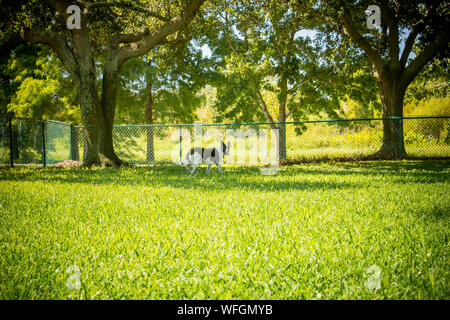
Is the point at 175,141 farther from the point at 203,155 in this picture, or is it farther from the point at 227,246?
the point at 227,246

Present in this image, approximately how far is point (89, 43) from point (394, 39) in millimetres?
13309

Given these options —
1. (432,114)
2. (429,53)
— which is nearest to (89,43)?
(429,53)

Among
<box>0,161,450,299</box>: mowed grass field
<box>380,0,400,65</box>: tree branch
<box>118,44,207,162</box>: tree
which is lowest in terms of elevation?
<box>0,161,450,299</box>: mowed grass field

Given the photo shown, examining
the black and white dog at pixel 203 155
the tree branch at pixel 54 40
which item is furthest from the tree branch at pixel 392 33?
the tree branch at pixel 54 40

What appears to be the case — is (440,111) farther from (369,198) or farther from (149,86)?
(369,198)

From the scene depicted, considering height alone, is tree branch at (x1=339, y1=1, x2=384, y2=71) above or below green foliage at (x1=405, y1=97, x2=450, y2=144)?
above

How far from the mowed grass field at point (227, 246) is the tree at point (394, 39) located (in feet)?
30.5

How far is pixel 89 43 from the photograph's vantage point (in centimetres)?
Result: 1135

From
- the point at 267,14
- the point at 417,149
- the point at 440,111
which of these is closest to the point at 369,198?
the point at 267,14

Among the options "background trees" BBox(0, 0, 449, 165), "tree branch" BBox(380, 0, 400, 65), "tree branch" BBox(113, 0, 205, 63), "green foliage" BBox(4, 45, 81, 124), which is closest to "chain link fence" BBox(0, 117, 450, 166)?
"background trees" BBox(0, 0, 449, 165)

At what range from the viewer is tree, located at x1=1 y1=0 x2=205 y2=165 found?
10.8 m

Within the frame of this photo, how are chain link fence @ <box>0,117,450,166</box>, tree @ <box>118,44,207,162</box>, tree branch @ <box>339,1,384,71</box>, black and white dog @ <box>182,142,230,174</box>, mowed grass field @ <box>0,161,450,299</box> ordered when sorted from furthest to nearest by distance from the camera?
tree @ <box>118,44,207,162</box>
chain link fence @ <box>0,117,450,166</box>
tree branch @ <box>339,1,384,71</box>
black and white dog @ <box>182,142,230,174</box>
mowed grass field @ <box>0,161,450,299</box>

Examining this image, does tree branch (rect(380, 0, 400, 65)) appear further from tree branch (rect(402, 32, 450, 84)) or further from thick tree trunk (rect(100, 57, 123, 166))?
thick tree trunk (rect(100, 57, 123, 166))
